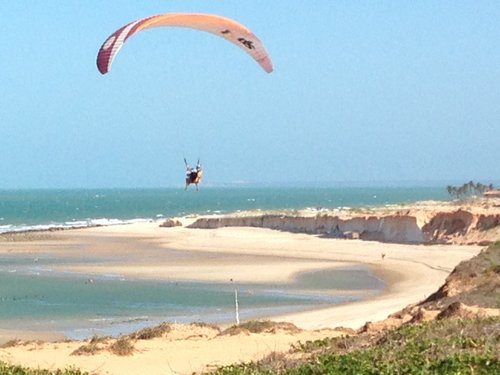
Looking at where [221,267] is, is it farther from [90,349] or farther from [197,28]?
[90,349]

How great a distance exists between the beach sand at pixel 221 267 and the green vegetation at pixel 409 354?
7.27 feet

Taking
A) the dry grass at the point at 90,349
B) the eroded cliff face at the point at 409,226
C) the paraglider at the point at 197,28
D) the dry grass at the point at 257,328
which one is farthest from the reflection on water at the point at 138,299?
the eroded cliff face at the point at 409,226

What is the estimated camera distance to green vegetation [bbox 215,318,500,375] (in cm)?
927

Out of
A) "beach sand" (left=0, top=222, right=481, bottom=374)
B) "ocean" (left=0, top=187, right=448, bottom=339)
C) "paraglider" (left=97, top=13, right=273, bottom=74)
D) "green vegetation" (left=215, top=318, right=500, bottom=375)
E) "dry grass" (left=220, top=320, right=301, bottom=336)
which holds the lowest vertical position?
"ocean" (left=0, top=187, right=448, bottom=339)

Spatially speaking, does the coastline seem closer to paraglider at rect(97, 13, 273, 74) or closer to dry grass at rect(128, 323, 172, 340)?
dry grass at rect(128, 323, 172, 340)

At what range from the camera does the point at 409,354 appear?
10031mm

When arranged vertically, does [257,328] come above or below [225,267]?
above

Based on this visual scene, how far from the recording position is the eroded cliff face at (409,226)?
42.5 m

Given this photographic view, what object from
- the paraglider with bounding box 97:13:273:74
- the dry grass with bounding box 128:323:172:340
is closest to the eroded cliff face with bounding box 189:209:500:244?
the paraglider with bounding box 97:13:273:74

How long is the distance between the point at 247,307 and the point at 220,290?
4036 mm

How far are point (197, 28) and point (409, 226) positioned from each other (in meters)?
30.2

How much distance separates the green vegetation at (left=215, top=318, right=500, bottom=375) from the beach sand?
2215mm

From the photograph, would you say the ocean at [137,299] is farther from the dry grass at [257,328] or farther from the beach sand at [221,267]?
the dry grass at [257,328]

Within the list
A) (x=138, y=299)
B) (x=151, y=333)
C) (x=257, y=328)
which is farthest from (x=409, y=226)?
(x=151, y=333)
